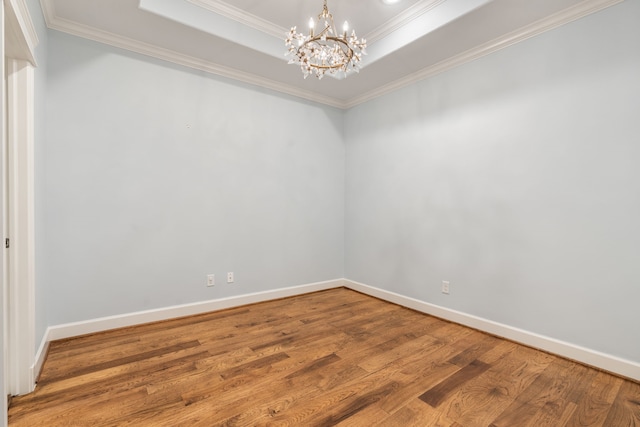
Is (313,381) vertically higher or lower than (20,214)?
lower

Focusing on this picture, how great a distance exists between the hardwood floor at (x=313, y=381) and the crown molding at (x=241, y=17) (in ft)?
9.40

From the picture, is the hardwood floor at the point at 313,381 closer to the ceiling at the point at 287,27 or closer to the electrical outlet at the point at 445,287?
the electrical outlet at the point at 445,287

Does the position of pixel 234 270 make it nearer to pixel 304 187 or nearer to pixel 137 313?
pixel 137 313

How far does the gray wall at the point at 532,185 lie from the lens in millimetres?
2137


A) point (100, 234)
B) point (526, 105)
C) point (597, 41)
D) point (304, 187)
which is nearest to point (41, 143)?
point (100, 234)

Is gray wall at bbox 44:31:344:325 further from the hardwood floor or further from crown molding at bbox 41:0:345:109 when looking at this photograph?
the hardwood floor

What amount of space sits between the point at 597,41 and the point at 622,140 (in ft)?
2.55

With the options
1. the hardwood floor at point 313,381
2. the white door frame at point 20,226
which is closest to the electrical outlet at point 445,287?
the hardwood floor at point 313,381

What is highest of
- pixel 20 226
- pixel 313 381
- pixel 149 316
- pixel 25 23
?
pixel 25 23

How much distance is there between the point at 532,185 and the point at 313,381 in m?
2.36

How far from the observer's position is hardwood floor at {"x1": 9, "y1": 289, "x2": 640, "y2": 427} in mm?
1669

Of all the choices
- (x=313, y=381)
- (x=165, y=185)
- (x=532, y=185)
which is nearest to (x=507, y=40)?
(x=532, y=185)

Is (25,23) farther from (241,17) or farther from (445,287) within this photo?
(445,287)

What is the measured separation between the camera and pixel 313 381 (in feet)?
6.59
